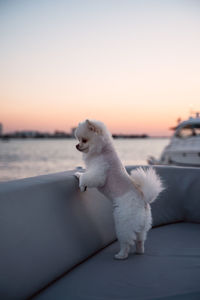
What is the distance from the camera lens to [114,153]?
1835 millimetres

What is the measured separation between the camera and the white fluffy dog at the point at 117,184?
1.72 m

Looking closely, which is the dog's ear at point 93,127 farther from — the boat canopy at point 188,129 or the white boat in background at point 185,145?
the boat canopy at point 188,129

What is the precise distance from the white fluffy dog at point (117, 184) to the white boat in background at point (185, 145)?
766cm

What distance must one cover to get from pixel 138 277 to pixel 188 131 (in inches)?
362

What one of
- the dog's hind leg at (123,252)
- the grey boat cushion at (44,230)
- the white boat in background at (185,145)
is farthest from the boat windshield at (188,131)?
the dog's hind leg at (123,252)

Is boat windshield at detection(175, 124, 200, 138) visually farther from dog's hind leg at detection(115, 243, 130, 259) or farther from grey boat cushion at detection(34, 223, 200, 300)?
dog's hind leg at detection(115, 243, 130, 259)

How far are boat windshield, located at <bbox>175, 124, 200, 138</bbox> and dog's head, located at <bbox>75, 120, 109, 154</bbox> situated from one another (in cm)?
862

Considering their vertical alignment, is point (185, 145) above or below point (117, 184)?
below

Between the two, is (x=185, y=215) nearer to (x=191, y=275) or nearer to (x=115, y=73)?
(x=191, y=275)

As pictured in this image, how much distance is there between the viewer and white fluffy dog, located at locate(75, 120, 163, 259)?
5.65 ft

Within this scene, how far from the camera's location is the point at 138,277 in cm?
151

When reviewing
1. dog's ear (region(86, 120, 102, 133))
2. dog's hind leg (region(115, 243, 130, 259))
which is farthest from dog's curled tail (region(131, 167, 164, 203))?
dog's ear (region(86, 120, 102, 133))

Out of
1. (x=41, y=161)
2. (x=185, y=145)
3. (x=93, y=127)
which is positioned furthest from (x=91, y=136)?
(x=41, y=161)

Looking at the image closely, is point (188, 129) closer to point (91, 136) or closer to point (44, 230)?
point (91, 136)
